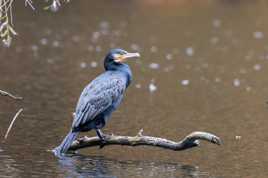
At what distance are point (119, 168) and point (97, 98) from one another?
1079mm

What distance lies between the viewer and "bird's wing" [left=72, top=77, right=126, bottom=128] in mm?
10102

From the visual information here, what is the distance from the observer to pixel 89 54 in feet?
72.1

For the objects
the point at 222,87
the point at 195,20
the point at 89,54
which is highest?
the point at 195,20

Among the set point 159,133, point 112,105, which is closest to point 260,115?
point 159,133

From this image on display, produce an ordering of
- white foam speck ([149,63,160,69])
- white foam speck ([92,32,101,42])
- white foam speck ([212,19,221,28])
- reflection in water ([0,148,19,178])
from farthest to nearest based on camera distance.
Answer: white foam speck ([212,19,221,28])
white foam speck ([92,32,101,42])
white foam speck ([149,63,160,69])
reflection in water ([0,148,19,178])

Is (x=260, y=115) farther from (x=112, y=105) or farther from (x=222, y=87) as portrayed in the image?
(x=112, y=105)

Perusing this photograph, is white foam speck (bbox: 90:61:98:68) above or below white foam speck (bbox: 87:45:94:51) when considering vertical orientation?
below

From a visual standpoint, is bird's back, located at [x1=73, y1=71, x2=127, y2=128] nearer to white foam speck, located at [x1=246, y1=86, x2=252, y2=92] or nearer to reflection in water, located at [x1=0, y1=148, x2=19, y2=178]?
reflection in water, located at [x1=0, y1=148, x2=19, y2=178]

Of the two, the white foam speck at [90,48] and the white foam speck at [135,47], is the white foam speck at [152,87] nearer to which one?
the white foam speck at [135,47]

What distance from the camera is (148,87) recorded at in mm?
16641

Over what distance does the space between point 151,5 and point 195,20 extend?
628 centimetres

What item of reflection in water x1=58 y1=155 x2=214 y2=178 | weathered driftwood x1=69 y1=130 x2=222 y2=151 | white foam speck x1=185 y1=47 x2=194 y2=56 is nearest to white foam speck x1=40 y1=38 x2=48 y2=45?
white foam speck x1=185 y1=47 x2=194 y2=56

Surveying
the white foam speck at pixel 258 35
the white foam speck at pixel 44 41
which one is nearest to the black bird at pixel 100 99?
the white foam speck at pixel 44 41

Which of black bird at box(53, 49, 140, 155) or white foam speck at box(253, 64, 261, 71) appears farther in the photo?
white foam speck at box(253, 64, 261, 71)
